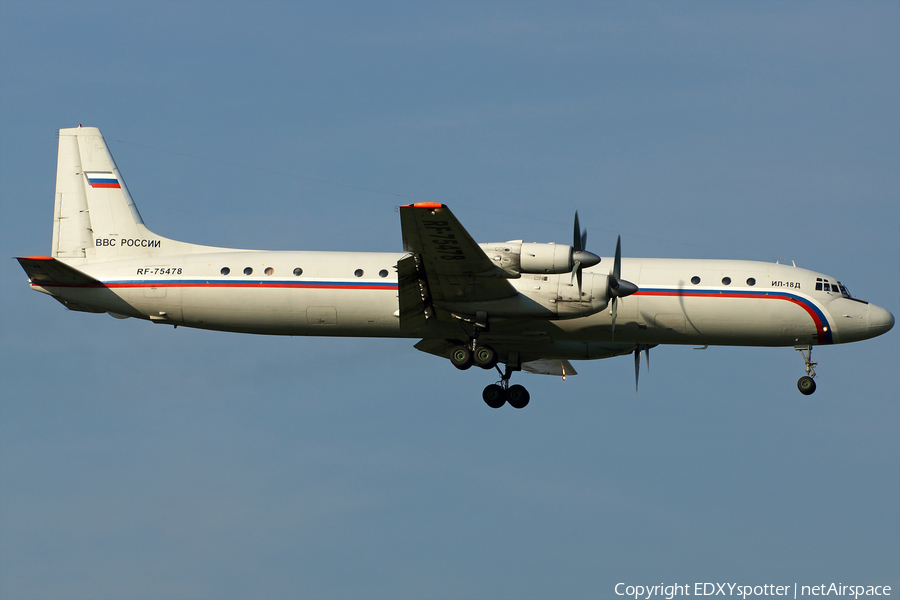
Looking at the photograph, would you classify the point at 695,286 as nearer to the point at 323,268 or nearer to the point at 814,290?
the point at 814,290

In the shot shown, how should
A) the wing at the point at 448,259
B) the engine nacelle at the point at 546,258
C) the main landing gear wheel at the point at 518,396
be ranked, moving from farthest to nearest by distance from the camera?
the main landing gear wheel at the point at 518,396, the engine nacelle at the point at 546,258, the wing at the point at 448,259

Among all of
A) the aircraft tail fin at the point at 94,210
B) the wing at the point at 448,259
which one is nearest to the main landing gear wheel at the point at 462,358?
the wing at the point at 448,259

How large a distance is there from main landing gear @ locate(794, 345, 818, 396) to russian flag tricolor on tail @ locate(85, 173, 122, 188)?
2490 cm

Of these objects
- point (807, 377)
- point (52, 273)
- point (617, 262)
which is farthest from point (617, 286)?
point (52, 273)

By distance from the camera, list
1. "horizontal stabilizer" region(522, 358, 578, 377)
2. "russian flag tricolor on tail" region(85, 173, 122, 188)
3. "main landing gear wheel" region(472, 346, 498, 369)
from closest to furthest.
A: "main landing gear wheel" region(472, 346, 498, 369) → "russian flag tricolor on tail" region(85, 173, 122, 188) → "horizontal stabilizer" region(522, 358, 578, 377)

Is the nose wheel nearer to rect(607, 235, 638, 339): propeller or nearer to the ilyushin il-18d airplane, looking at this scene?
the ilyushin il-18d airplane

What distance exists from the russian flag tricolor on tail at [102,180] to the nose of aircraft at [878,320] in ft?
87.9

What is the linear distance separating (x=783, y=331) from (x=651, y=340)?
4253 mm

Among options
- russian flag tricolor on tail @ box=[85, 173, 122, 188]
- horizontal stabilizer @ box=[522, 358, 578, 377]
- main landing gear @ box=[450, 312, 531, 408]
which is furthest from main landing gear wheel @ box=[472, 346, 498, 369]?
russian flag tricolor on tail @ box=[85, 173, 122, 188]

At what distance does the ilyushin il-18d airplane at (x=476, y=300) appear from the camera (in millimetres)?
31906

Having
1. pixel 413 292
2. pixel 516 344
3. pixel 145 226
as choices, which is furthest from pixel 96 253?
pixel 516 344

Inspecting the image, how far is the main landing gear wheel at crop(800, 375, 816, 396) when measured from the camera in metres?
33.7

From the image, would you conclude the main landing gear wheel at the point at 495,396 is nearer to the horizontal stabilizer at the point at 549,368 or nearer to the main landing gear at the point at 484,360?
the main landing gear at the point at 484,360

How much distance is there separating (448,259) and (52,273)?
13593 mm
